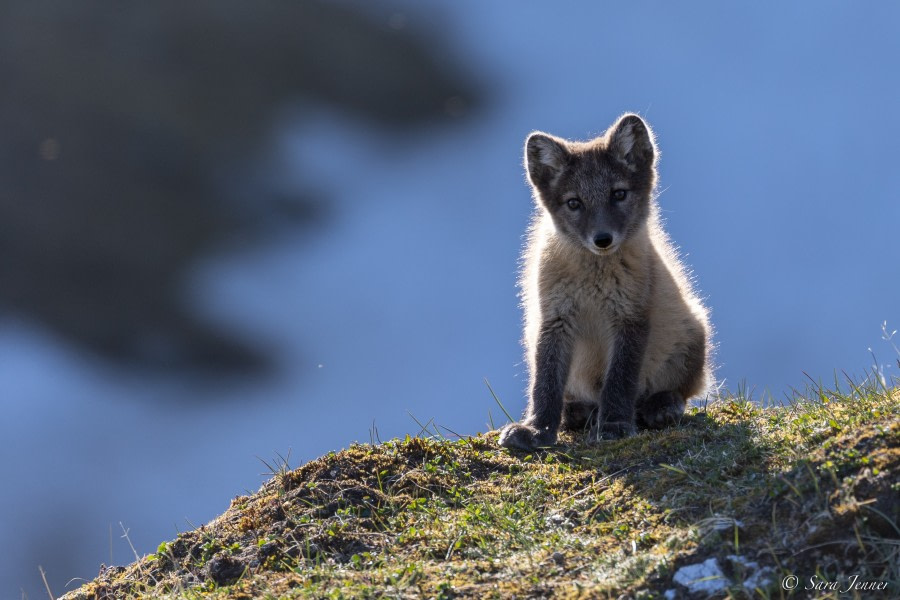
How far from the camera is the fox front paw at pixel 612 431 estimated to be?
520 cm

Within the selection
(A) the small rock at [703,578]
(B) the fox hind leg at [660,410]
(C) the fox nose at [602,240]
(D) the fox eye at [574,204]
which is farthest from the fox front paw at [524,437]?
(A) the small rock at [703,578]

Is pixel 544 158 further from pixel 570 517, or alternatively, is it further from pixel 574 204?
pixel 570 517

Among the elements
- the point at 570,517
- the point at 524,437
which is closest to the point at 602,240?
the point at 524,437

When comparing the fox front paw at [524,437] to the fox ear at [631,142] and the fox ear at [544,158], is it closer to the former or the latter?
the fox ear at [544,158]

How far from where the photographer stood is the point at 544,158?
599 centimetres

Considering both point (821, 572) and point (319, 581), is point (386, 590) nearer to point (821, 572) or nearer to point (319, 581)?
point (319, 581)

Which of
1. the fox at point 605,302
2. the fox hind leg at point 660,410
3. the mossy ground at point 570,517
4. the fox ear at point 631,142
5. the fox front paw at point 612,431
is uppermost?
the fox ear at point 631,142

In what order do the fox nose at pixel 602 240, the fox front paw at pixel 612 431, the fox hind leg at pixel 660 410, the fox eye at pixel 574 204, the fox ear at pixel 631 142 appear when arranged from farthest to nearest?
1. the fox ear at pixel 631 142
2. the fox eye at pixel 574 204
3. the fox hind leg at pixel 660 410
4. the fox nose at pixel 602 240
5. the fox front paw at pixel 612 431

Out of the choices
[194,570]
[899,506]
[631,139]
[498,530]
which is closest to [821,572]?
[899,506]

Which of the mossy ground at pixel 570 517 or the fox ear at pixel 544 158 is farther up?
the fox ear at pixel 544 158

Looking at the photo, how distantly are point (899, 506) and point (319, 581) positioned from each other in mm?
2068

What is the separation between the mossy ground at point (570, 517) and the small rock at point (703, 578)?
3 cm

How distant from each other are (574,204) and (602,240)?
→ 0.40 meters

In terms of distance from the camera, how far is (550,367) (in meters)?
5.60
